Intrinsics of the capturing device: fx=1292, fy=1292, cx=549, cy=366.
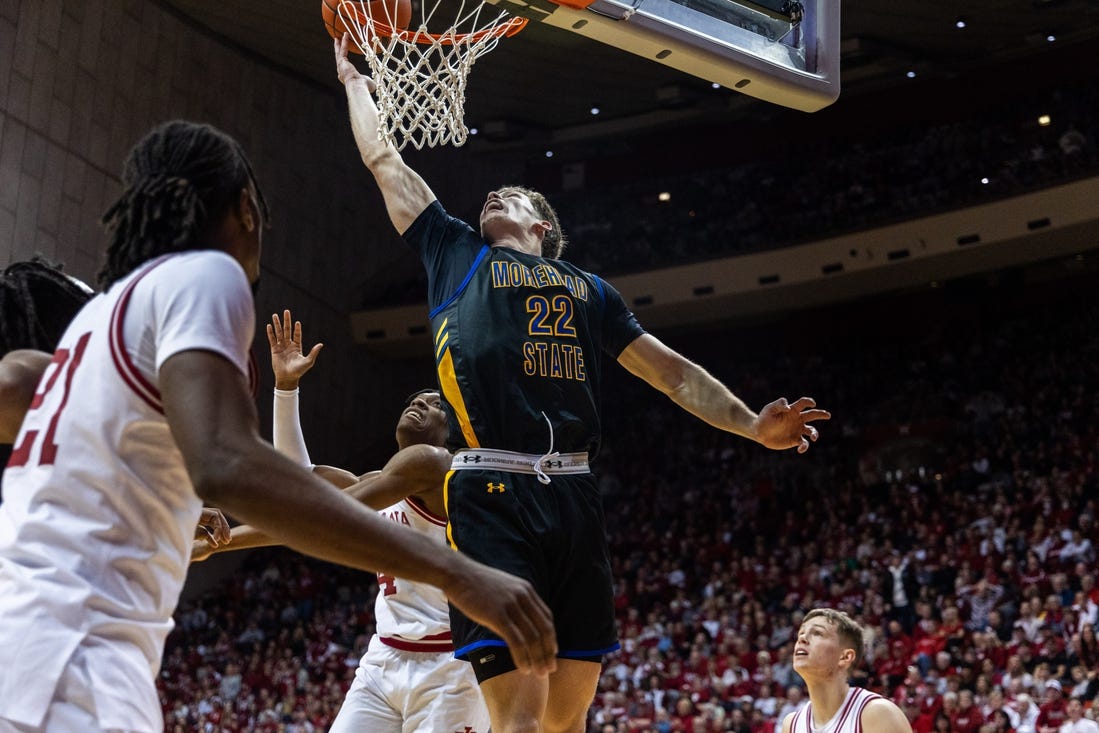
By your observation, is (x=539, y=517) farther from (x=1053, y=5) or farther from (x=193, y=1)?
(x=1053, y=5)

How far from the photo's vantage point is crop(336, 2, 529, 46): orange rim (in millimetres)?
5355

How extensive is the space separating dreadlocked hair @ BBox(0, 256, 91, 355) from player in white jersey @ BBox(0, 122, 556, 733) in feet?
2.39

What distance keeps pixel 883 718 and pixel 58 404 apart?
183 inches

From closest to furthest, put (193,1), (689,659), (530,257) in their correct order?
(530,257) < (689,659) < (193,1)

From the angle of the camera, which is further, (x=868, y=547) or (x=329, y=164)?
(x=329, y=164)

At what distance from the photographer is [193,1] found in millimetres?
21469

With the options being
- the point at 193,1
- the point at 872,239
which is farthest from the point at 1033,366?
the point at 193,1

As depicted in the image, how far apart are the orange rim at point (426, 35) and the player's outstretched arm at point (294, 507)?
366cm

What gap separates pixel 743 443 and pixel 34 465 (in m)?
22.2

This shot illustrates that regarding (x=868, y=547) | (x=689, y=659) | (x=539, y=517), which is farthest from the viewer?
(x=868, y=547)

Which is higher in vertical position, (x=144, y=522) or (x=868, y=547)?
(x=868, y=547)

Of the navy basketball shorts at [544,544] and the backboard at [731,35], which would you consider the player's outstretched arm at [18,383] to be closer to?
the navy basketball shorts at [544,544]

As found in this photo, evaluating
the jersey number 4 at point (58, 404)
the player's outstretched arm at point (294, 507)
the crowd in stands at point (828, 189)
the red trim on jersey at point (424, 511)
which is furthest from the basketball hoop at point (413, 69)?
the crowd in stands at point (828, 189)

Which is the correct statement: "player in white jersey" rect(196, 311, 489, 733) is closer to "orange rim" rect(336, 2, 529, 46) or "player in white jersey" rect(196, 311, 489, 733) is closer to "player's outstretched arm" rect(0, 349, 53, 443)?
"orange rim" rect(336, 2, 529, 46)
